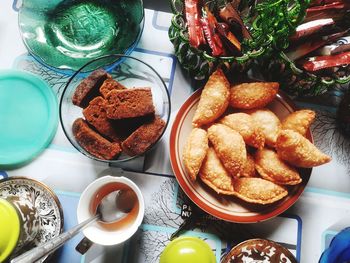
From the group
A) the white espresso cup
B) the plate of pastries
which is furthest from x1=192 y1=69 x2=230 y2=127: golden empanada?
the white espresso cup

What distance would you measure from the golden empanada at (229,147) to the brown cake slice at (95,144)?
222 mm

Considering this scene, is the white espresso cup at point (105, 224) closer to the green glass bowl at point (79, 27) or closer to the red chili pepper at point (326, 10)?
the green glass bowl at point (79, 27)

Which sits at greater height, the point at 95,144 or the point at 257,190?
the point at 95,144

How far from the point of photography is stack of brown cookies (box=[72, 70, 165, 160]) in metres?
1.07

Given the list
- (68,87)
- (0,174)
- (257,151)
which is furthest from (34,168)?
(257,151)

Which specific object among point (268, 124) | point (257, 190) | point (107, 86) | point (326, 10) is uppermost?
point (326, 10)

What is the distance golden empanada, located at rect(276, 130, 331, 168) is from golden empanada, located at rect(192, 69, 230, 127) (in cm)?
15

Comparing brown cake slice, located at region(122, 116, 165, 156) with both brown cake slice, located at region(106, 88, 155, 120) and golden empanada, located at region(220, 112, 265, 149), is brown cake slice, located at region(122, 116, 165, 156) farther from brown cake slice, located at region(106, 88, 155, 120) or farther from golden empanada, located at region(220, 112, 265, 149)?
golden empanada, located at region(220, 112, 265, 149)

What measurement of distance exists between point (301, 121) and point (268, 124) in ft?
0.24

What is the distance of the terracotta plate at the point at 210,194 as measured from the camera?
3.50ft

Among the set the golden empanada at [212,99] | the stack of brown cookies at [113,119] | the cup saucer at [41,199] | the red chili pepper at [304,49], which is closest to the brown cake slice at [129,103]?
the stack of brown cookies at [113,119]

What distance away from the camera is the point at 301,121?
108 cm

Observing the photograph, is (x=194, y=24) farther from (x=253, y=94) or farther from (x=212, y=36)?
(x=253, y=94)

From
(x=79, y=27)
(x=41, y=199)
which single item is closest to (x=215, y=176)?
(x=41, y=199)
